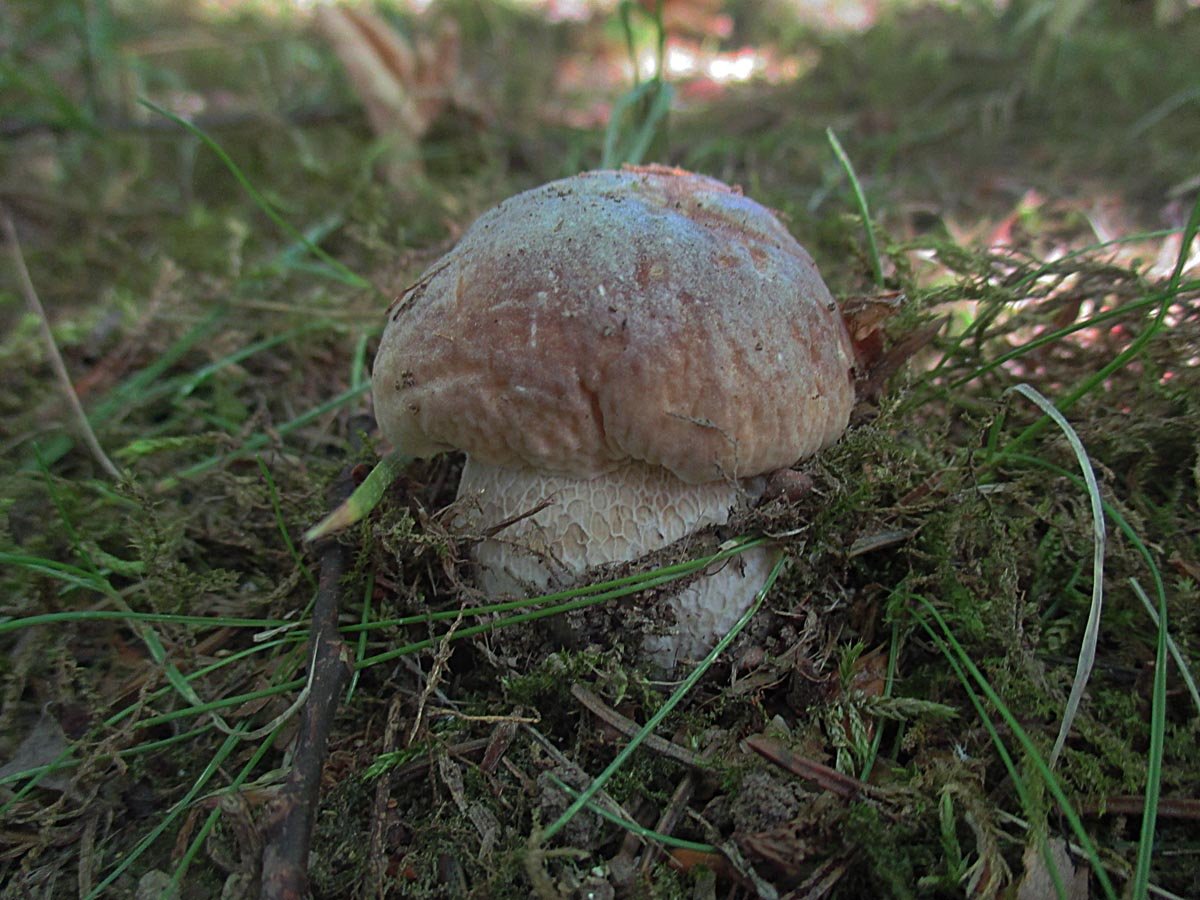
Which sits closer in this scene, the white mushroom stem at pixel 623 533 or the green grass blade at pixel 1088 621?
the green grass blade at pixel 1088 621

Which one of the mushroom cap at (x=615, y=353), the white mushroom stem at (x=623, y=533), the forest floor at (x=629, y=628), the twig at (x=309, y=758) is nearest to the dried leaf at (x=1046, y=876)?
the forest floor at (x=629, y=628)

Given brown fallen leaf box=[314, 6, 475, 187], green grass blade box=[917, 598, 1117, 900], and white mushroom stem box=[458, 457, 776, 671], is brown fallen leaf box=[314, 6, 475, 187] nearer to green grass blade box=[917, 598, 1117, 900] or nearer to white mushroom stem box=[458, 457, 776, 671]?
white mushroom stem box=[458, 457, 776, 671]

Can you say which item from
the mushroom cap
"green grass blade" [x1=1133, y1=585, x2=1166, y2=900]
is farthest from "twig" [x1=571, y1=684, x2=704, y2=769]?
"green grass blade" [x1=1133, y1=585, x2=1166, y2=900]

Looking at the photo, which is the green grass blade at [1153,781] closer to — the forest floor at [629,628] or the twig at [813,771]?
the forest floor at [629,628]

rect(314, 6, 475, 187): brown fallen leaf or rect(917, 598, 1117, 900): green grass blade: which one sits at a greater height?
rect(314, 6, 475, 187): brown fallen leaf

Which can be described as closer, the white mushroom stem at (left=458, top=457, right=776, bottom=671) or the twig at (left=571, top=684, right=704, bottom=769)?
the twig at (left=571, top=684, right=704, bottom=769)

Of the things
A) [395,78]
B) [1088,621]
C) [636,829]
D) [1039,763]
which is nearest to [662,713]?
[636,829]

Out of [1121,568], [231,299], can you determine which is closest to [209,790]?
[231,299]
